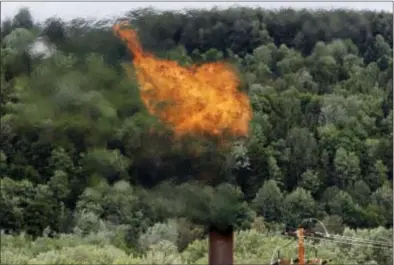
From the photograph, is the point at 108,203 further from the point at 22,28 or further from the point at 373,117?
the point at 373,117

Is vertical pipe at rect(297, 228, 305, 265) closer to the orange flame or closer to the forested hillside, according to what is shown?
the forested hillside

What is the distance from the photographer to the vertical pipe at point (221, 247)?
9258mm

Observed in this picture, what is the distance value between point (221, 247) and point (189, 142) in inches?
50.0

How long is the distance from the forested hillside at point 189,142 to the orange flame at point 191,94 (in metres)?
0.10

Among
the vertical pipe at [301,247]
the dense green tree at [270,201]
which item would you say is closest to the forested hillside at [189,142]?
the dense green tree at [270,201]

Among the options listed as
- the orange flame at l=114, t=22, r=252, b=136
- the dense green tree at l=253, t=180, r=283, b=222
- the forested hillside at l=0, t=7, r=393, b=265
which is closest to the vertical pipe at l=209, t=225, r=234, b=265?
the forested hillside at l=0, t=7, r=393, b=265

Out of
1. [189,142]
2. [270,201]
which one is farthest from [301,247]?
[189,142]

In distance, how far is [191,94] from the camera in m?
9.09

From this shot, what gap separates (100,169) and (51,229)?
0.75m

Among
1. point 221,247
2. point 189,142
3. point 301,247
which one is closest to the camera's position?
point 189,142

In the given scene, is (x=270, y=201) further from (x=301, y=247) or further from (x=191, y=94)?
(x=191, y=94)

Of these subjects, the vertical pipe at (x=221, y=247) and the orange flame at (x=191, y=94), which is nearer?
the orange flame at (x=191, y=94)

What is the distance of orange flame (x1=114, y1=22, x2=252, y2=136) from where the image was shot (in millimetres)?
9000

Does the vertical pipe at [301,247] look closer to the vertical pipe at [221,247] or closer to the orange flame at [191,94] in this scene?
the vertical pipe at [221,247]
